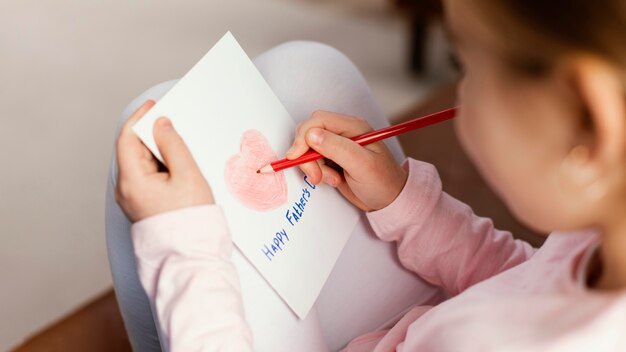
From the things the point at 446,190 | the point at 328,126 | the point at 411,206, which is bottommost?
the point at 446,190

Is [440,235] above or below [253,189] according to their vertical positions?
below

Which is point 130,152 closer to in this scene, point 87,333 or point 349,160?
point 349,160

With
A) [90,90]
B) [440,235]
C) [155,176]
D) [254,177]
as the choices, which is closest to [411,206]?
[440,235]

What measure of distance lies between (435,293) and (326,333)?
0.12m

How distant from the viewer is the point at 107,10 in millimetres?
2189

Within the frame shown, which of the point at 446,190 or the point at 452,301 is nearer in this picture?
the point at 452,301

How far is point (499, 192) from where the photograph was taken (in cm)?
52

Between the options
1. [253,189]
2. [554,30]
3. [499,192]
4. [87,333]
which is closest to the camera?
[554,30]

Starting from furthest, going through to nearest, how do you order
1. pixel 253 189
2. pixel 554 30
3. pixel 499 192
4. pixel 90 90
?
pixel 90 90 < pixel 253 189 < pixel 499 192 < pixel 554 30

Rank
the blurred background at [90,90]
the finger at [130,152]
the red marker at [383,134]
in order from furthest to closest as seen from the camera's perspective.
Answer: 1. the blurred background at [90,90]
2. the red marker at [383,134]
3. the finger at [130,152]

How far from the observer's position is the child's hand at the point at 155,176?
0.54m

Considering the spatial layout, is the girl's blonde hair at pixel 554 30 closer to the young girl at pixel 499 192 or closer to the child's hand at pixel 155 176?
the young girl at pixel 499 192

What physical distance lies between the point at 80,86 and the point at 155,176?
141cm

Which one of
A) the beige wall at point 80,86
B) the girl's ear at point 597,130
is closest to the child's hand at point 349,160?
the girl's ear at point 597,130
